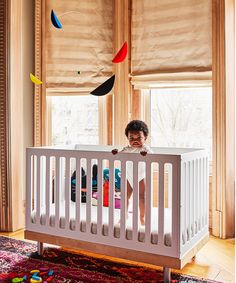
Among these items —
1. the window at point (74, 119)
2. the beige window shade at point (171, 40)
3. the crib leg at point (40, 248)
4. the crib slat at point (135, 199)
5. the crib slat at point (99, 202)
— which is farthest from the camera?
the window at point (74, 119)

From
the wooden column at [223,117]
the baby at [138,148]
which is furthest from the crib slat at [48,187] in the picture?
the wooden column at [223,117]

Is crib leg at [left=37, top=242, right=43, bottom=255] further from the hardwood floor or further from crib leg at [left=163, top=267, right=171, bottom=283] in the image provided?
crib leg at [left=163, top=267, right=171, bottom=283]

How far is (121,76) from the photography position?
9.73 ft

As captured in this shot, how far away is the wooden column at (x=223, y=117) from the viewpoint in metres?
2.59

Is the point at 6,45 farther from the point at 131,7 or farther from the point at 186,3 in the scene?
the point at 186,3

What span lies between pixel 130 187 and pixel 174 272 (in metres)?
0.55

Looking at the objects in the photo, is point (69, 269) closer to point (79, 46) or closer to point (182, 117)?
point (182, 117)

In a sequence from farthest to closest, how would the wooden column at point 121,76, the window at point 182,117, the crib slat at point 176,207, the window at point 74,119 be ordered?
the window at point 74,119 < the wooden column at point 121,76 < the window at point 182,117 < the crib slat at point 176,207

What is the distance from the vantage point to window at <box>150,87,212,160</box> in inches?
111

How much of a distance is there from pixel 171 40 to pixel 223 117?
2.47ft

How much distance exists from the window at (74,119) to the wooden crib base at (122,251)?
1126 mm

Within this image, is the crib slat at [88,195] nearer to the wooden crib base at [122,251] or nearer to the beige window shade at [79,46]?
the wooden crib base at [122,251]

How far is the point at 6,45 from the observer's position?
9.14 feet

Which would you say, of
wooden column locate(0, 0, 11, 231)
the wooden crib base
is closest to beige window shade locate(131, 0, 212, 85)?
wooden column locate(0, 0, 11, 231)
